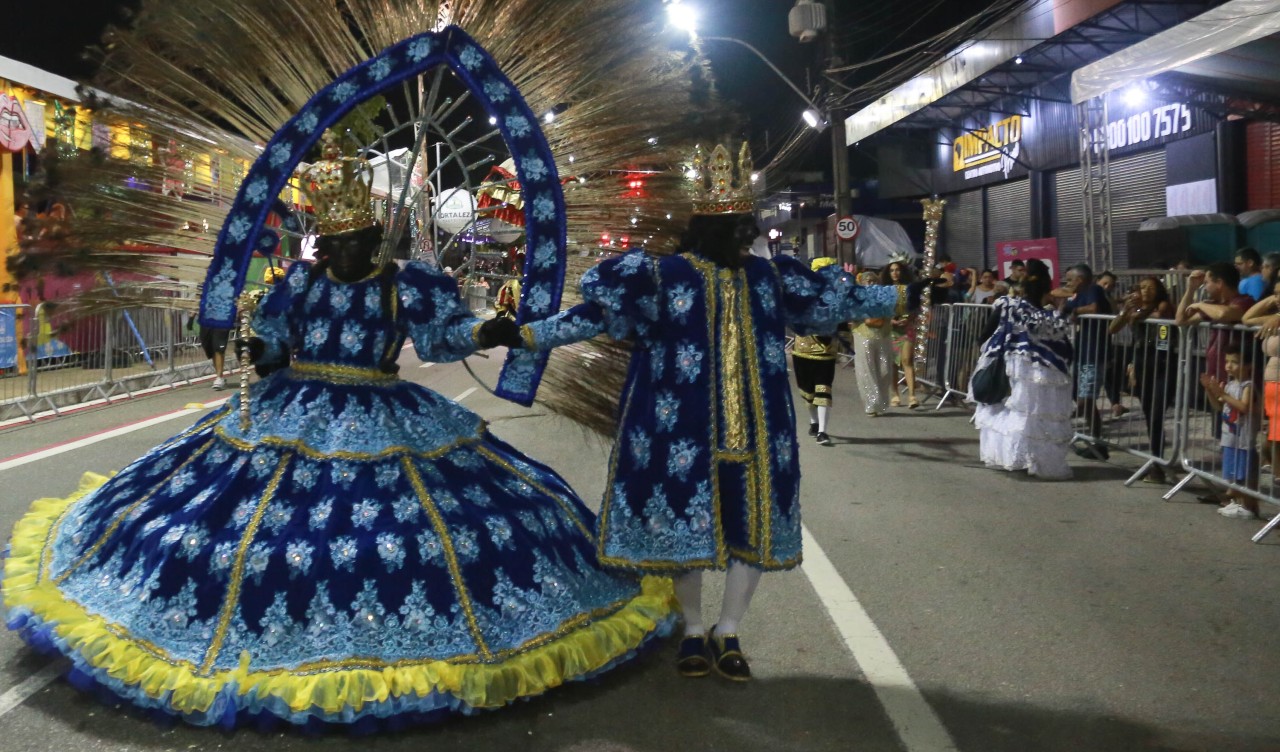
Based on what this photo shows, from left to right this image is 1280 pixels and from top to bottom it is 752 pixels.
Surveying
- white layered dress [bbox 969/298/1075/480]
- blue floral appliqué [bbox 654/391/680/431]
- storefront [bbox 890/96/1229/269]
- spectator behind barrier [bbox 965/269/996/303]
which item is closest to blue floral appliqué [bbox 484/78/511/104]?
blue floral appliqué [bbox 654/391/680/431]

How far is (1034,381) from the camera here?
9023 millimetres

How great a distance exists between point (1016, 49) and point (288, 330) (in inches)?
678

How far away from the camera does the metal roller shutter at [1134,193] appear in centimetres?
1973

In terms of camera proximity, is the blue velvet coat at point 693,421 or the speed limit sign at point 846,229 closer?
the blue velvet coat at point 693,421

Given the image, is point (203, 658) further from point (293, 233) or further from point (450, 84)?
point (450, 84)

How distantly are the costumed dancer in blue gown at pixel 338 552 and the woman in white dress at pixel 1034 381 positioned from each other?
5.35 metres

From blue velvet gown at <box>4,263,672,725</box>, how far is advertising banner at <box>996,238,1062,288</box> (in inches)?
528

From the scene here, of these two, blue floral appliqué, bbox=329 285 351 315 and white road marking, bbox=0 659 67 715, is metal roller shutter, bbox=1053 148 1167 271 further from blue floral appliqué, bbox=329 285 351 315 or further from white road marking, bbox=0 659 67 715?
white road marking, bbox=0 659 67 715

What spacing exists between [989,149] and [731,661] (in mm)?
25296

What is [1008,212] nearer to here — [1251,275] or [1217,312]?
[1251,275]

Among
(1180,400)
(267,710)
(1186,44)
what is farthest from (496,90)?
(1186,44)

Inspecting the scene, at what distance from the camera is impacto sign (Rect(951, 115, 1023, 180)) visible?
25875 mm

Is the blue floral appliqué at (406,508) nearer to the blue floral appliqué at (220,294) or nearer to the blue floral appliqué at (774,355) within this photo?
the blue floral appliqué at (220,294)

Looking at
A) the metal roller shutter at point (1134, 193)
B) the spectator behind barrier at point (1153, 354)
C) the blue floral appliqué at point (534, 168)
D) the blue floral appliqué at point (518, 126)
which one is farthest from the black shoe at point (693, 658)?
the metal roller shutter at point (1134, 193)
